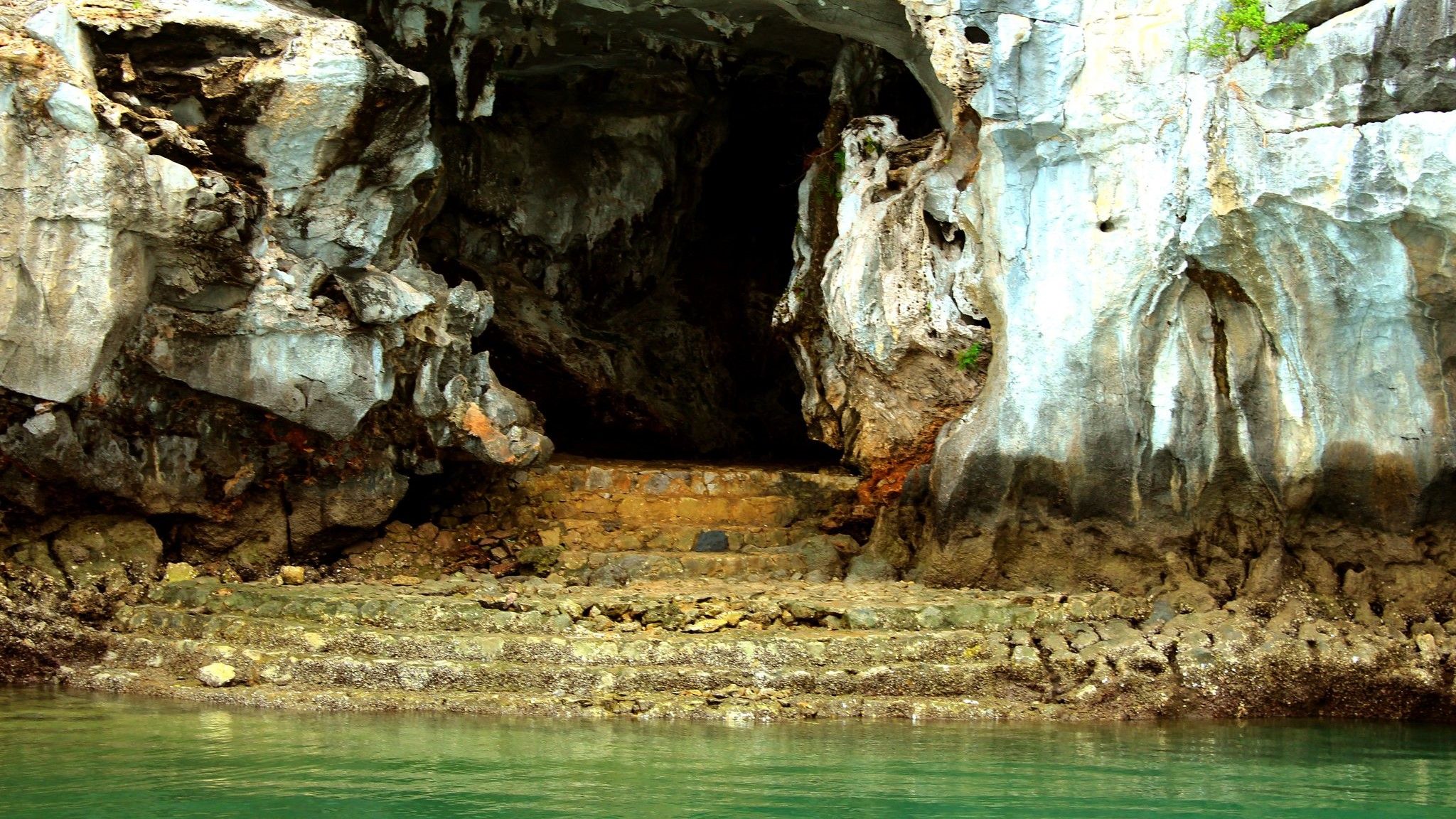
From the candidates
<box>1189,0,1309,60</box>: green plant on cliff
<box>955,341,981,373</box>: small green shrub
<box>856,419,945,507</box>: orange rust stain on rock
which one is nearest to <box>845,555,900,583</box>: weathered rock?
<box>856,419,945,507</box>: orange rust stain on rock

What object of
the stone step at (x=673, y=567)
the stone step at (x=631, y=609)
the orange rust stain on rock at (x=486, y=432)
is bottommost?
the stone step at (x=631, y=609)

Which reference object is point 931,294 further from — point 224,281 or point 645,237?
point 224,281

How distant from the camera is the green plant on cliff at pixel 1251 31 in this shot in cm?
822

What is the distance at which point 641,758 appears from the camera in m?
6.48

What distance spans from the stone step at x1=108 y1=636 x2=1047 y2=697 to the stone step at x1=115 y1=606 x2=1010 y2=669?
5 centimetres

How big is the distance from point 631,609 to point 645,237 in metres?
5.64

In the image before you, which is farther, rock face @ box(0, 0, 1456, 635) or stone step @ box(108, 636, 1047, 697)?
rock face @ box(0, 0, 1456, 635)

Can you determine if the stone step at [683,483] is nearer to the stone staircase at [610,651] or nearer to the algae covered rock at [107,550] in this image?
the stone staircase at [610,651]

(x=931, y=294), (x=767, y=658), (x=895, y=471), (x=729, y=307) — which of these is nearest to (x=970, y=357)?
(x=931, y=294)

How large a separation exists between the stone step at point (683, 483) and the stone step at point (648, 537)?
0.28 m

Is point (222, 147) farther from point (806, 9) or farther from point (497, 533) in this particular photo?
point (806, 9)

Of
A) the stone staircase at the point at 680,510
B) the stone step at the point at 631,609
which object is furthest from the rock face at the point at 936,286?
the stone step at the point at 631,609

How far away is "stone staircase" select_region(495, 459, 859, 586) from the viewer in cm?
1040

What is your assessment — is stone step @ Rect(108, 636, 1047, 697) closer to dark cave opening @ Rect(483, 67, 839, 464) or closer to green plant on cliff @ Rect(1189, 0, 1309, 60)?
green plant on cliff @ Rect(1189, 0, 1309, 60)
